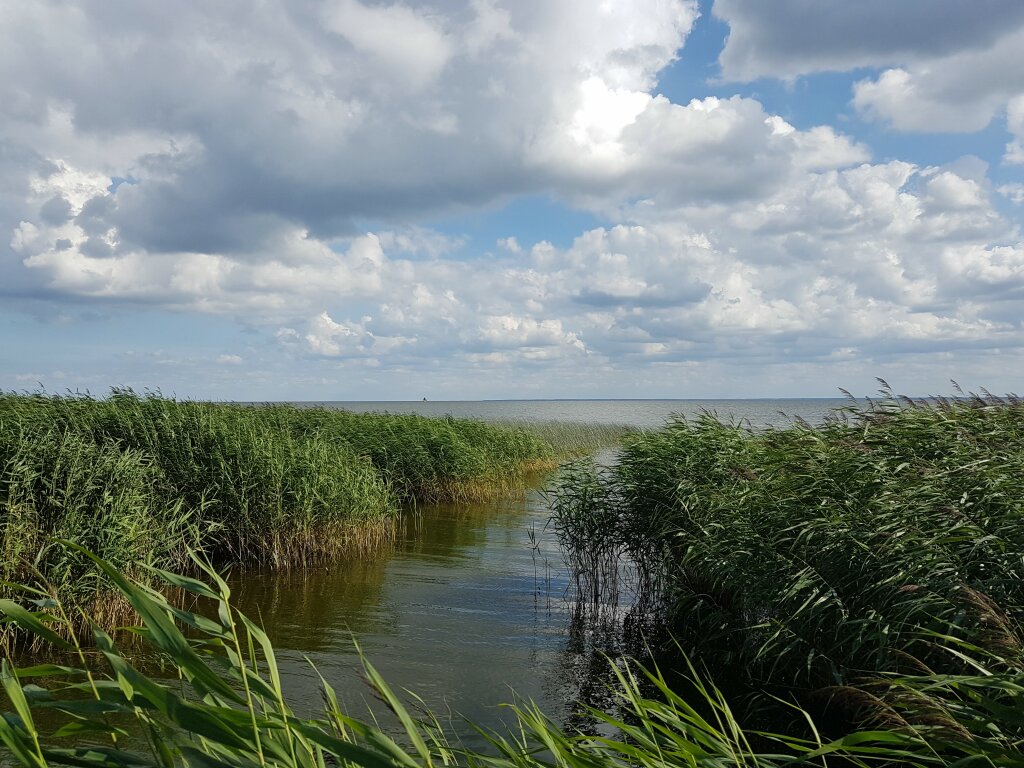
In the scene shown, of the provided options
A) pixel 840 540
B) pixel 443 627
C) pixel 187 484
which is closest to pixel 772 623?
pixel 840 540

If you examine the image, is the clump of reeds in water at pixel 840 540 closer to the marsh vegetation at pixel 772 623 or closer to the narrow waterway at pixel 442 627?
the marsh vegetation at pixel 772 623

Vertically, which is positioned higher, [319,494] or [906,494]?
[906,494]

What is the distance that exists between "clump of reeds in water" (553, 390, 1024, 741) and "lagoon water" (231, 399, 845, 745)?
1540mm

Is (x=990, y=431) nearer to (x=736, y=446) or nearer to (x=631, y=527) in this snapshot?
(x=736, y=446)

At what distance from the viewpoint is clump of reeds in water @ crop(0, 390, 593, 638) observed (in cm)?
963

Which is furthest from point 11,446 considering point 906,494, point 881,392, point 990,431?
point 990,431

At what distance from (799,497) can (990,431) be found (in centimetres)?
329

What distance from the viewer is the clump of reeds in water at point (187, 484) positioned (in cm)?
963

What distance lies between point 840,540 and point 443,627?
5.85m

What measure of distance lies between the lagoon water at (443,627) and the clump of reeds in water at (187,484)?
93cm

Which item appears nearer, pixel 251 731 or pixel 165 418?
pixel 251 731

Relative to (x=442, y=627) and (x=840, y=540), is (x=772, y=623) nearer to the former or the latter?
(x=840, y=540)

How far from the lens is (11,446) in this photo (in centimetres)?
1070

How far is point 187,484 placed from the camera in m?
13.7
